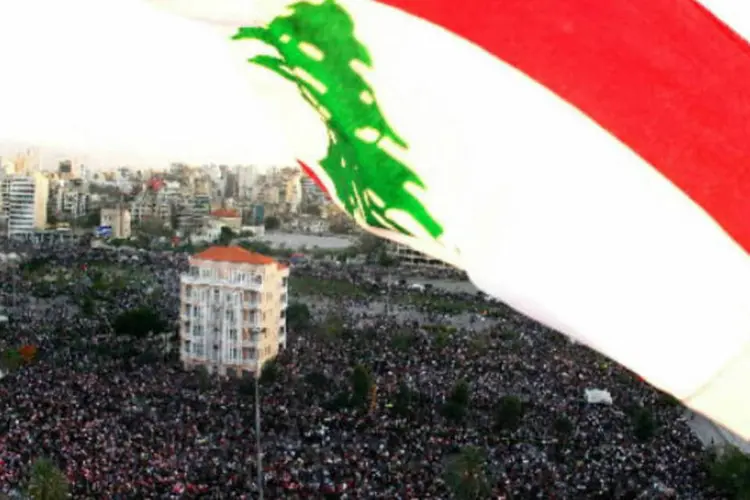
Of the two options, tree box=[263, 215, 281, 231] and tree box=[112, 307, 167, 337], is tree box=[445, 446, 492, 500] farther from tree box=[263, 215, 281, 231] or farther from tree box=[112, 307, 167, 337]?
tree box=[263, 215, 281, 231]

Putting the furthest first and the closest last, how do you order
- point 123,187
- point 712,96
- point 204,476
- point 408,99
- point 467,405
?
1. point 123,187
2. point 467,405
3. point 204,476
4. point 408,99
5. point 712,96

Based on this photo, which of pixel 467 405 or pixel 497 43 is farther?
pixel 467 405

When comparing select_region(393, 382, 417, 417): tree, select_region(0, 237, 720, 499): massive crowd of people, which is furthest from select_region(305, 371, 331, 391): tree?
select_region(393, 382, 417, 417): tree

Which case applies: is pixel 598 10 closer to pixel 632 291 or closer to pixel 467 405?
pixel 632 291

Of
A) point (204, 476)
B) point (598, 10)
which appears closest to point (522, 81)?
point (598, 10)

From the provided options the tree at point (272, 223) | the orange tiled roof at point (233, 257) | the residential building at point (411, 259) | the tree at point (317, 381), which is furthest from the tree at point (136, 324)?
the tree at point (272, 223)

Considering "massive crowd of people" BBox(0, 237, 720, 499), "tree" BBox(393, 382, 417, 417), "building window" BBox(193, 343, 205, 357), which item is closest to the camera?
"massive crowd of people" BBox(0, 237, 720, 499)
